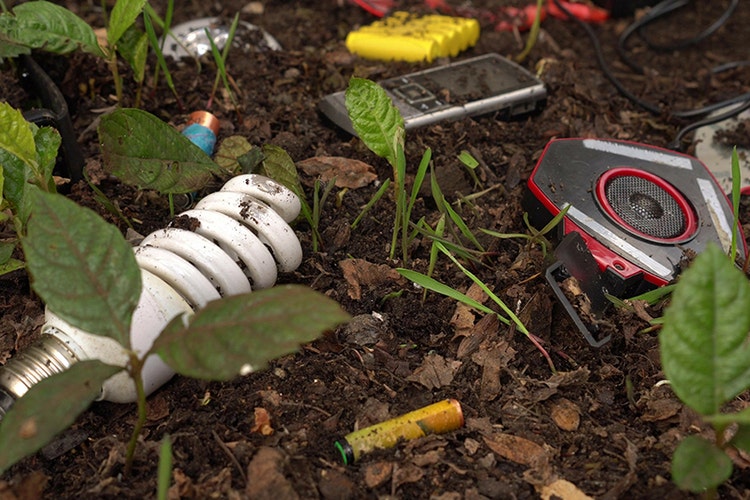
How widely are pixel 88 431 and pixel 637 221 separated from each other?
3.20ft

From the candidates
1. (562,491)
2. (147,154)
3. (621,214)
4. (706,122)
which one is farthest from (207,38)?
(562,491)

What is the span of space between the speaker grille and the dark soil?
18 cm

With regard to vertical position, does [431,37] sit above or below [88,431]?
above

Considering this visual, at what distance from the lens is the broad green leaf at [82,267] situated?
3.02 feet

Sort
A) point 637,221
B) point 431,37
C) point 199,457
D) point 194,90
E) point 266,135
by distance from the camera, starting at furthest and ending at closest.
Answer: point 431,37 → point 194,90 → point 266,135 → point 637,221 → point 199,457

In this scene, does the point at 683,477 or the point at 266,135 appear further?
the point at 266,135

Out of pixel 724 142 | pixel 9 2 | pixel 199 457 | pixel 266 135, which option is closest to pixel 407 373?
pixel 199 457

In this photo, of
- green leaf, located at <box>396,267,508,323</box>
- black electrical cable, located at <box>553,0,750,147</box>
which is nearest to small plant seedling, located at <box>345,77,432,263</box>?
green leaf, located at <box>396,267,508,323</box>

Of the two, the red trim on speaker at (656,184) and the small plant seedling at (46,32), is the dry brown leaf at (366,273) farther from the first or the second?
the small plant seedling at (46,32)

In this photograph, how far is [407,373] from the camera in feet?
3.89

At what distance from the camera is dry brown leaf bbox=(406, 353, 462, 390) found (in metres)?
1.17

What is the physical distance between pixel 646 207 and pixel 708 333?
59cm

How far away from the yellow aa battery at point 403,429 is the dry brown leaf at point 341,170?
55 centimetres

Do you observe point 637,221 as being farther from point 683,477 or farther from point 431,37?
point 431,37
